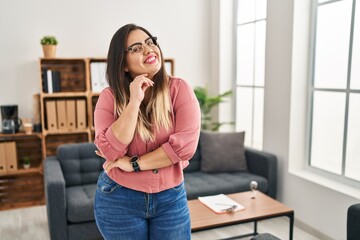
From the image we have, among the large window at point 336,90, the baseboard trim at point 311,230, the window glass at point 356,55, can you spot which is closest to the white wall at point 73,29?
the large window at point 336,90

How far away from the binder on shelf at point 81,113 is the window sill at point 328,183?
7.38ft

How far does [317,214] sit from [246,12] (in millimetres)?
2457

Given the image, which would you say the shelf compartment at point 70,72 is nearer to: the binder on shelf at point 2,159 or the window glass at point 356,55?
the binder on shelf at point 2,159

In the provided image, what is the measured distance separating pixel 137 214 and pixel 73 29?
3.21 metres

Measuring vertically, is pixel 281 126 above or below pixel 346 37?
below

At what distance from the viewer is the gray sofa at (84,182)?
105 inches

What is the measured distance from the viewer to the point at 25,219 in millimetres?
3400

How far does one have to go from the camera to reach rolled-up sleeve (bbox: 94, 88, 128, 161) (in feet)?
4.30

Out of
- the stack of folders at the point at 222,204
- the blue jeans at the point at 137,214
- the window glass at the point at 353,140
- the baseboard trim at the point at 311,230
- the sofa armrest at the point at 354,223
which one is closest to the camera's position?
the blue jeans at the point at 137,214

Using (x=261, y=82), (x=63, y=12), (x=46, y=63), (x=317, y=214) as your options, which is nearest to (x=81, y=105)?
(x=46, y=63)

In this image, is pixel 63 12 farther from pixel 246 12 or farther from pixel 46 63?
pixel 246 12

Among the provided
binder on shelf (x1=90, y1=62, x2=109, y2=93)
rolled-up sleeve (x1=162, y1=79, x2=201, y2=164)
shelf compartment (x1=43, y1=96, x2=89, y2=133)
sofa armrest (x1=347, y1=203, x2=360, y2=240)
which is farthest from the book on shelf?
sofa armrest (x1=347, y1=203, x2=360, y2=240)

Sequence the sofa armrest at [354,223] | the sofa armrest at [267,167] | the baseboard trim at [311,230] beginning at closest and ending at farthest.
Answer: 1. the sofa armrest at [354,223]
2. the baseboard trim at [311,230]
3. the sofa armrest at [267,167]

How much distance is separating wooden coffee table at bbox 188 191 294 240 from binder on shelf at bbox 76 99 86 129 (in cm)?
183
